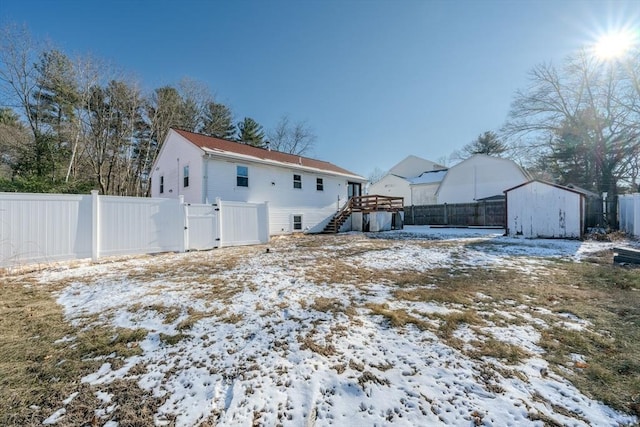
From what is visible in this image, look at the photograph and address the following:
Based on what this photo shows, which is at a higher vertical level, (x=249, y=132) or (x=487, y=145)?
(x=249, y=132)

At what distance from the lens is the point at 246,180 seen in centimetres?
1384

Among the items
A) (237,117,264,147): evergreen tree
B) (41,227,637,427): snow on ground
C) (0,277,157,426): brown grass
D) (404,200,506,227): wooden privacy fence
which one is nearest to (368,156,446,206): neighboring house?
(404,200,506,227): wooden privacy fence

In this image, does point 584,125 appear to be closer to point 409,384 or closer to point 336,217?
point 336,217

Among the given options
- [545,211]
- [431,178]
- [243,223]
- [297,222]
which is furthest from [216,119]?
[545,211]

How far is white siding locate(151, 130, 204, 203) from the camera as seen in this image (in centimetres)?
1270

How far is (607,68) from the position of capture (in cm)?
1809

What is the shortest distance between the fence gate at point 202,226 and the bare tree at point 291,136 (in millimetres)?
25373

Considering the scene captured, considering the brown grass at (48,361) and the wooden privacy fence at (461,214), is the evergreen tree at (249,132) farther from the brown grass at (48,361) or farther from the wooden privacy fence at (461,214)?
the brown grass at (48,361)

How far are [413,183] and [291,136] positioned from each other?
16.1m

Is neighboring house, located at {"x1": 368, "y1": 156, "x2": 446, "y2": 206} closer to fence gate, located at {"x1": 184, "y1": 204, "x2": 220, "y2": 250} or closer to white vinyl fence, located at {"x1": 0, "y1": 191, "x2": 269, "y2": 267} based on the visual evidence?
white vinyl fence, located at {"x1": 0, "y1": 191, "x2": 269, "y2": 267}

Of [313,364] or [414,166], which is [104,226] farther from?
[414,166]

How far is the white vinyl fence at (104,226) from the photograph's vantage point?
6039mm

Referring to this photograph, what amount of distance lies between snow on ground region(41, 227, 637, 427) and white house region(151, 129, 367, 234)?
8051mm

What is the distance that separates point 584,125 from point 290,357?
27023mm
